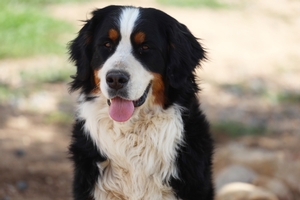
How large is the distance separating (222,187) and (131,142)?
205 cm

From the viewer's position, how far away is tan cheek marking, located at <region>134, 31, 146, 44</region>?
4230 millimetres

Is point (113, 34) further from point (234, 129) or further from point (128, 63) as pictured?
point (234, 129)

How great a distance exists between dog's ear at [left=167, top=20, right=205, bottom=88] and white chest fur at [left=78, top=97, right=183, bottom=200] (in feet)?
0.71

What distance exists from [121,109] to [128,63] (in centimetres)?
35

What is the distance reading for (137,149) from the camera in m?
4.42

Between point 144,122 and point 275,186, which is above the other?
point 144,122

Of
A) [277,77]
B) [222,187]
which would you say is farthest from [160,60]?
[277,77]

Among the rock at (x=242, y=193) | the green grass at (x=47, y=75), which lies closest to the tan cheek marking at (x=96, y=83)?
the rock at (x=242, y=193)

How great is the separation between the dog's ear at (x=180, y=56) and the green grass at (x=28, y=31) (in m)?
6.56

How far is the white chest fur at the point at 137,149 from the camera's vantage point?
4.37m

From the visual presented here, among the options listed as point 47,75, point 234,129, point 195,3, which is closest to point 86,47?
point 234,129

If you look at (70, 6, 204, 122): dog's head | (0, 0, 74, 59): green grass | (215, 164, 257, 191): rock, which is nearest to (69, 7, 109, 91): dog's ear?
(70, 6, 204, 122): dog's head

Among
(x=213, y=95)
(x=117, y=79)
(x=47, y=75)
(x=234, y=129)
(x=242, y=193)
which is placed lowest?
(x=47, y=75)

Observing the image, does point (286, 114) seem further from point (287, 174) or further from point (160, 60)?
point (160, 60)
